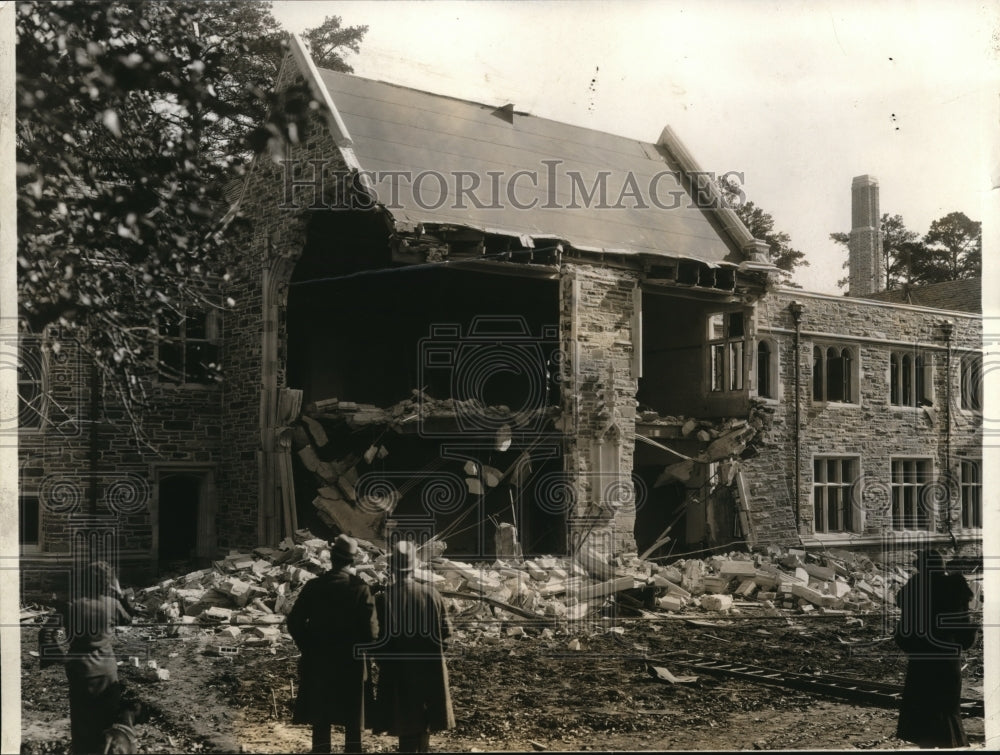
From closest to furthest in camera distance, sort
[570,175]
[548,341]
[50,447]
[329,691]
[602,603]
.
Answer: [329,691] < [50,447] < [602,603] < [570,175] < [548,341]

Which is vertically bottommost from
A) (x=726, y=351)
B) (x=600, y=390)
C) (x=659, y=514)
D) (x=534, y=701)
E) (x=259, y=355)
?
(x=534, y=701)

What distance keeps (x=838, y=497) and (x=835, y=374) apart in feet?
8.46

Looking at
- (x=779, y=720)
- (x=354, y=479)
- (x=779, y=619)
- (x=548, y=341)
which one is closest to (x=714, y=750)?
(x=779, y=720)

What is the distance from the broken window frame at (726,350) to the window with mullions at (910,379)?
6.88 feet

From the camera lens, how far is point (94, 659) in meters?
6.67

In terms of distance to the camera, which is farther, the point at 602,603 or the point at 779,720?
the point at 602,603

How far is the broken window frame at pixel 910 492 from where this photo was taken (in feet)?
29.1

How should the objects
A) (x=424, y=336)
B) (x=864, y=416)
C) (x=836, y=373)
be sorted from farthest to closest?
(x=424, y=336) < (x=836, y=373) < (x=864, y=416)

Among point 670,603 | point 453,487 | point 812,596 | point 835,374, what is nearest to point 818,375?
point 835,374

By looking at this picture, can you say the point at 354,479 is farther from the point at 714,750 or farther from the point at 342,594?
the point at 714,750

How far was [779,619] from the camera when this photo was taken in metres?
9.18

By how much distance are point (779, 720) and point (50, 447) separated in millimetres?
6370

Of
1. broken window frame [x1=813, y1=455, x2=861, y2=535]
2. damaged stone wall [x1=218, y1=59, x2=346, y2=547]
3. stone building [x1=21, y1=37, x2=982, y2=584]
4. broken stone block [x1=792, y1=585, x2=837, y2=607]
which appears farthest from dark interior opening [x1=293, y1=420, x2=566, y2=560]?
broken window frame [x1=813, y1=455, x2=861, y2=535]

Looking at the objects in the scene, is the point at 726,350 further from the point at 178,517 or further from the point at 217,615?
the point at 217,615
